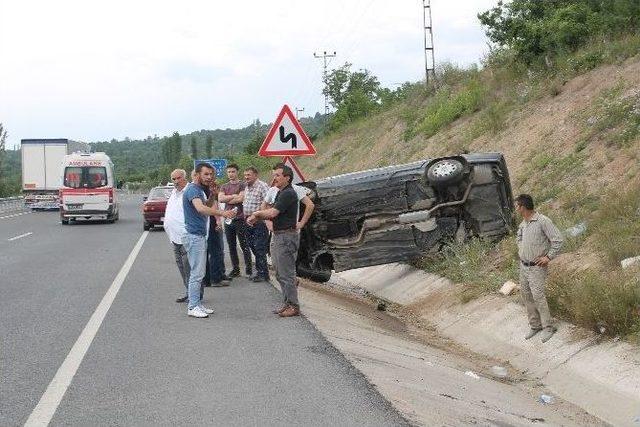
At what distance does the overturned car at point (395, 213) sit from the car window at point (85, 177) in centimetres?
1995

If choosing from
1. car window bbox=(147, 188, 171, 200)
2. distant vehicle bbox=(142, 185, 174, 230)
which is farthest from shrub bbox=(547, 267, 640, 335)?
car window bbox=(147, 188, 171, 200)

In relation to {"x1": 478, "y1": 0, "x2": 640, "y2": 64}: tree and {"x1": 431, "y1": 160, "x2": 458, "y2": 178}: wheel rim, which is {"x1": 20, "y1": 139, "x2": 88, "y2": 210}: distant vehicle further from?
{"x1": 431, "y1": 160, "x2": 458, "y2": 178}: wheel rim

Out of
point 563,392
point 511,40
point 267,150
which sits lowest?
point 563,392

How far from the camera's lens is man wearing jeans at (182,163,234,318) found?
9781 mm

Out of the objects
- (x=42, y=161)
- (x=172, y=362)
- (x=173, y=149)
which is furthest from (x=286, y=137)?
(x=173, y=149)

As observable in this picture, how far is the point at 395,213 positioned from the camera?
11.8 metres

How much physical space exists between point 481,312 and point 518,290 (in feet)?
1.65

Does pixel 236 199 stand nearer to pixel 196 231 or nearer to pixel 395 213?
pixel 395 213

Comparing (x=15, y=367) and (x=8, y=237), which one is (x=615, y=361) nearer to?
(x=15, y=367)

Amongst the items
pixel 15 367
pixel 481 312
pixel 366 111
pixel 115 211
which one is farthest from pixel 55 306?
pixel 366 111

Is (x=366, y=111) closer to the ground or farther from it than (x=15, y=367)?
farther from it

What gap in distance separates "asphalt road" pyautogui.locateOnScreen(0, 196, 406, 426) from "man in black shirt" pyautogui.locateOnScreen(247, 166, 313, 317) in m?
0.50

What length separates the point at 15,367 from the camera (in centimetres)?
730

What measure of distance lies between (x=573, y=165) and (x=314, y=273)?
5.60 meters
